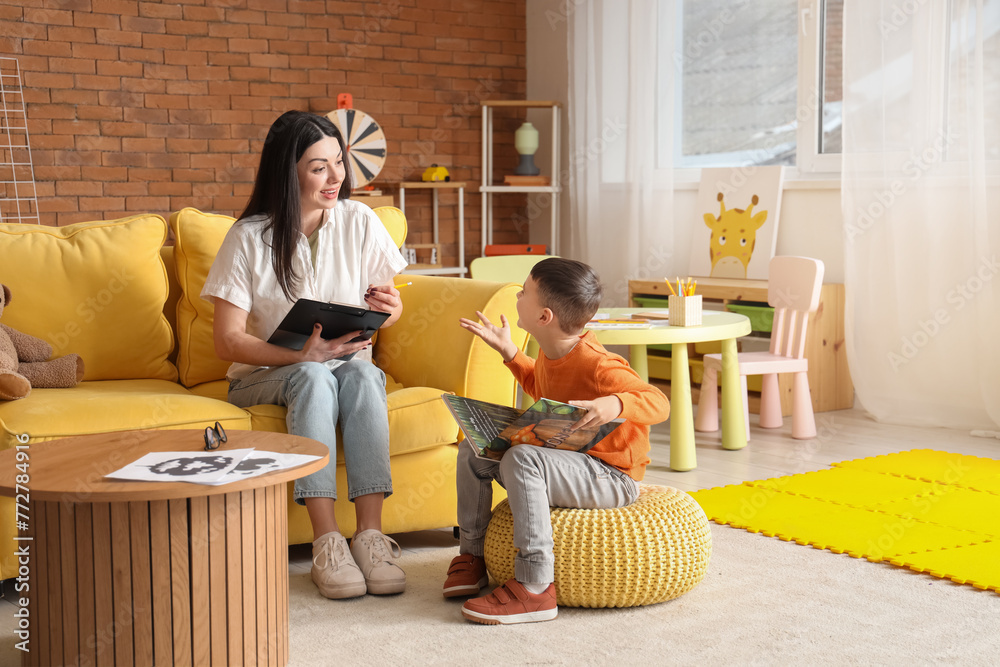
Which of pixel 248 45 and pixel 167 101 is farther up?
pixel 248 45

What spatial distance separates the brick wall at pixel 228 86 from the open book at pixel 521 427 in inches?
130

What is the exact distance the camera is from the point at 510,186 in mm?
5379

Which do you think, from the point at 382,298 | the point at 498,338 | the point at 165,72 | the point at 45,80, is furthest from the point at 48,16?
the point at 498,338

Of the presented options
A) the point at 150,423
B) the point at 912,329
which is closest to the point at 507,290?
the point at 150,423

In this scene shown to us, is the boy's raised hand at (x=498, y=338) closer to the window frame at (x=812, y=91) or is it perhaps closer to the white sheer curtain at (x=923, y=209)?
the white sheer curtain at (x=923, y=209)

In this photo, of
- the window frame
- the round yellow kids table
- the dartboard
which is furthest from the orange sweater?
the dartboard

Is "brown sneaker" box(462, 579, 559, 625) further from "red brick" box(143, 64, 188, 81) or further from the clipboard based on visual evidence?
"red brick" box(143, 64, 188, 81)

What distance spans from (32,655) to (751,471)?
2.19m

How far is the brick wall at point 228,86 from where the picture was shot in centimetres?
448

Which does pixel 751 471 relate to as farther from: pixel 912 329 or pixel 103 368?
pixel 103 368

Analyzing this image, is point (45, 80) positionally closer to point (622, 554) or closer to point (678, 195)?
point (678, 195)

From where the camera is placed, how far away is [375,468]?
2.19 m

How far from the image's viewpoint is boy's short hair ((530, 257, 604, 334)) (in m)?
1.97

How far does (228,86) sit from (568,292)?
11.2 ft
